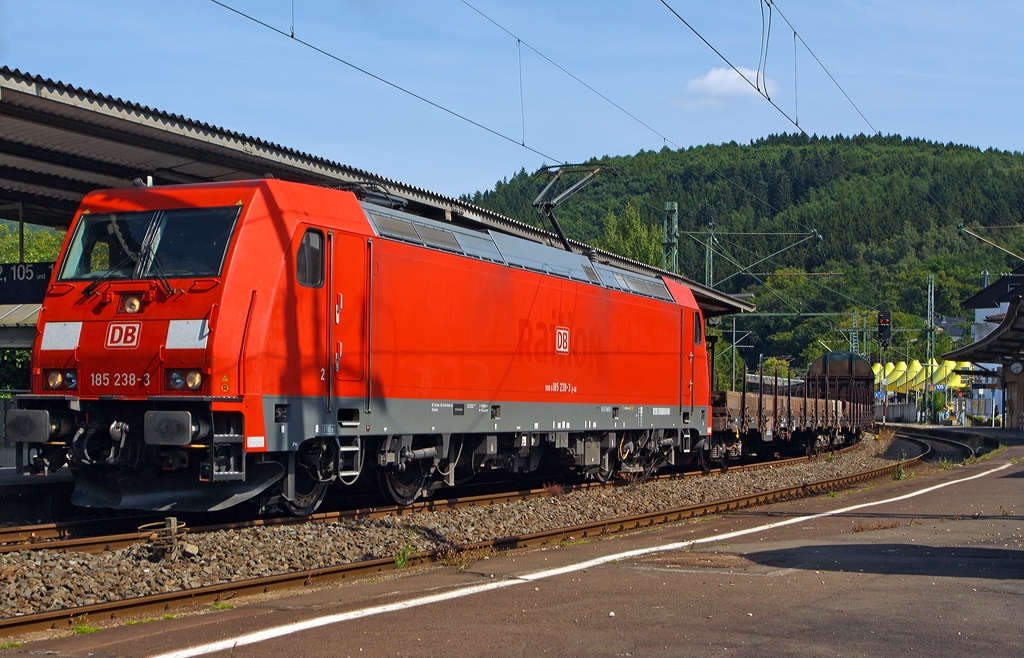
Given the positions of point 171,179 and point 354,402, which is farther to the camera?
point 171,179

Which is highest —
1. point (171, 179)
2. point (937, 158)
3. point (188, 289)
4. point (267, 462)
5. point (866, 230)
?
point (937, 158)

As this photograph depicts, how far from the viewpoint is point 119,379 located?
11625 mm

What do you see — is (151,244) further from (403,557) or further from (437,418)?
(403,557)

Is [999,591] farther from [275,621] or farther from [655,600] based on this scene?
[275,621]

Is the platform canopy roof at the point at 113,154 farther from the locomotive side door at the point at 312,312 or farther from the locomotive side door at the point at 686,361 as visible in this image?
the locomotive side door at the point at 686,361

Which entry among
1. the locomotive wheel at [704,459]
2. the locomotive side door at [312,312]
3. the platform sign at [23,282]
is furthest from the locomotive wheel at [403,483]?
the locomotive wheel at [704,459]

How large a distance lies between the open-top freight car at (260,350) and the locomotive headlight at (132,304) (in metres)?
0.02

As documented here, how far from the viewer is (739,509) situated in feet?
58.3

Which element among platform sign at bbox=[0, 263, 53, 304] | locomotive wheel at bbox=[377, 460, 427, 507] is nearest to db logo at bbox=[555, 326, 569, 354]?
locomotive wheel at bbox=[377, 460, 427, 507]

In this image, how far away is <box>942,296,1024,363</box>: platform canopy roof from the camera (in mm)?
42691

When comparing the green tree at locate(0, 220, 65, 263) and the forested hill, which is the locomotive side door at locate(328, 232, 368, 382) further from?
the forested hill

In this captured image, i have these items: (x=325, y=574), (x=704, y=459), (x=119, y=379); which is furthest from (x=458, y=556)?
(x=704, y=459)

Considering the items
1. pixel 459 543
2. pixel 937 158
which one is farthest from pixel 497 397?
pixel 937 158

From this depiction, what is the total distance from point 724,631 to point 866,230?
5186 inches
